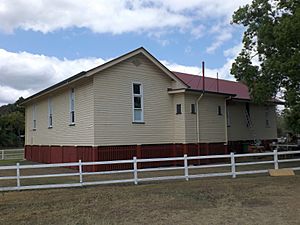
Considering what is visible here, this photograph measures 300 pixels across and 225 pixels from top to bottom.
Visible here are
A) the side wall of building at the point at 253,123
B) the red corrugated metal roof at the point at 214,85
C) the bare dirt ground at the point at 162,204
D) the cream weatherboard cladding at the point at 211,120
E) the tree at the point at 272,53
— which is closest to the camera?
the bare dirt ground at the point at 162,204

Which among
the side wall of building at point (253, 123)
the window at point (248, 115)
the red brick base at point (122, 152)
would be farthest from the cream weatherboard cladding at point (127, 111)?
the window at point (248, 115)

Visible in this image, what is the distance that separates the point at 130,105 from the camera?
21.0 metres

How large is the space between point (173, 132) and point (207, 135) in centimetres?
229

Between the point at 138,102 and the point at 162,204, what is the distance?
450 inches

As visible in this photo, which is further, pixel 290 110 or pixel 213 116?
pixel 213 116

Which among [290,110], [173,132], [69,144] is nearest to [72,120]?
[69,144]

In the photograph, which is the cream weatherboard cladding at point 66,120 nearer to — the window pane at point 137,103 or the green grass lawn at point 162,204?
the window pane at point 137,103

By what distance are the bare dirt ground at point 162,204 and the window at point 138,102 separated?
718cm

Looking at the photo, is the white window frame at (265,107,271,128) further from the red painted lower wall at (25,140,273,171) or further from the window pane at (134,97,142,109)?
the window pane at (134,97,142,109)

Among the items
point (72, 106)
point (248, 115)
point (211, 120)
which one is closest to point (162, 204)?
point (72, 106)

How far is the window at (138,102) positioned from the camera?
70.0 ft

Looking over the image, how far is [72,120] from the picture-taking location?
22219 millimetres

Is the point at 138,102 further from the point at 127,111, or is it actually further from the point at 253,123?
the point at 253,123

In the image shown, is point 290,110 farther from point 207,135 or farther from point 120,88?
point 120,88
